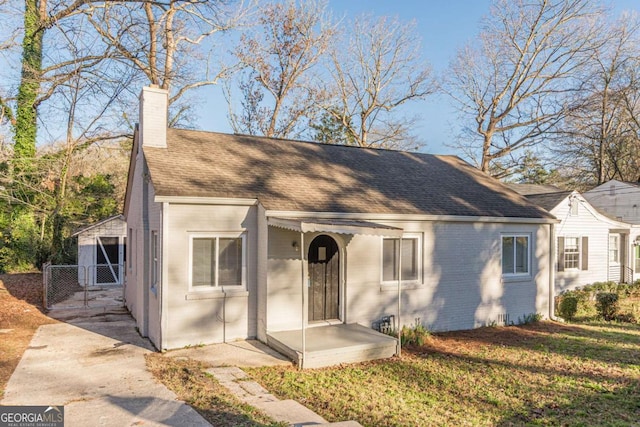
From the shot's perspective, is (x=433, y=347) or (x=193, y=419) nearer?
(x=193, y=419)

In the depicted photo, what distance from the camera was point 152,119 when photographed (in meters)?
10.2

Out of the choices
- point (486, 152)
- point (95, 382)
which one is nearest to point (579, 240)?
point (486, 152)

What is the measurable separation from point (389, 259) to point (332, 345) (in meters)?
3.15

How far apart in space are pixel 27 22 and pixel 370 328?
19.2 metres

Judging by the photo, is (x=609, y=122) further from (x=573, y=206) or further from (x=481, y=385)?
(x=481, y=385)

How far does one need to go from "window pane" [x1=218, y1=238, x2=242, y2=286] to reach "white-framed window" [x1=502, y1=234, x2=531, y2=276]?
7483 mm

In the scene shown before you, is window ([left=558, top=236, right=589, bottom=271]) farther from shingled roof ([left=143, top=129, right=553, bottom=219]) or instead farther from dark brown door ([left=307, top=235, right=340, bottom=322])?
dark brown door ([left=307, top=235, right=340, bottom=322])

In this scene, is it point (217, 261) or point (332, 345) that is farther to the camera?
point (217, 261)

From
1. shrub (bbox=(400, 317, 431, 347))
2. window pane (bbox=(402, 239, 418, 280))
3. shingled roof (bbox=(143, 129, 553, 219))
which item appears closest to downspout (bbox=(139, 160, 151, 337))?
shingled roof (bbox=(143, 129, 553, 219))

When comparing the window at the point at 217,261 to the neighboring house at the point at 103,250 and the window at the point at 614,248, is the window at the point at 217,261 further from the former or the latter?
the window at the point at 614,248

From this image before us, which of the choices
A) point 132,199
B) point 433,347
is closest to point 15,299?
point 132,199

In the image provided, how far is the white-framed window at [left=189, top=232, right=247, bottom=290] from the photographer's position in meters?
8.80

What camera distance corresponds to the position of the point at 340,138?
2955 cm

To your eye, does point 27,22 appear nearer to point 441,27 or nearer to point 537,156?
point 441,27
